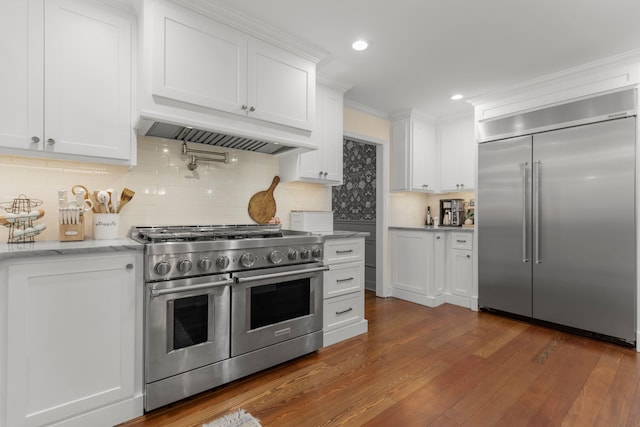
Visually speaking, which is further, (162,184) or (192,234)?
(162,184)

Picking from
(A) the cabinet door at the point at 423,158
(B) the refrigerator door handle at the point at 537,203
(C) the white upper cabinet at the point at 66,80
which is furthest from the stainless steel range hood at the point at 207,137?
(B) the refrigerator door handle at the point at 537,203

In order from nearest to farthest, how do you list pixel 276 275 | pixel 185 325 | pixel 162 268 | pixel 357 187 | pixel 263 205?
pixel 162 268, pixel 185 325, pixel 276 275, pixel 263 205, pixel 357 187

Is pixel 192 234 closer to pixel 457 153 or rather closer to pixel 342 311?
pixel 342 311

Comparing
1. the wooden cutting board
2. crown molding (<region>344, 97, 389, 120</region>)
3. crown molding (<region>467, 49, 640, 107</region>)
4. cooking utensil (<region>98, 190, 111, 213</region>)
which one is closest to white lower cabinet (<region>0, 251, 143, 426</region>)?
cooking utensil (<region>98, 190, 111, 213</region>)

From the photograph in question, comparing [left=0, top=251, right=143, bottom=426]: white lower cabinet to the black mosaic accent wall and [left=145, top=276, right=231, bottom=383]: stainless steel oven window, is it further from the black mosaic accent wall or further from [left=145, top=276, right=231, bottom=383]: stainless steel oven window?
the black mosaic accent wall

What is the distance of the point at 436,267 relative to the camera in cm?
412

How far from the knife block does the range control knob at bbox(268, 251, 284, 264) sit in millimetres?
1183

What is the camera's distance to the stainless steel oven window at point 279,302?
2244mm

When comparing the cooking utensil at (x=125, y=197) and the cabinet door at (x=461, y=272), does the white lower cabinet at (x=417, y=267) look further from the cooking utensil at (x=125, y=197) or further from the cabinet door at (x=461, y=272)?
the cooking utensil at (x=125, y=197)

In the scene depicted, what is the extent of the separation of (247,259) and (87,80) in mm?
1472

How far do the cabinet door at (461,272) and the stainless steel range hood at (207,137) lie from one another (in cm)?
258

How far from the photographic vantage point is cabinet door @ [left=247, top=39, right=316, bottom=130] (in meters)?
2.41

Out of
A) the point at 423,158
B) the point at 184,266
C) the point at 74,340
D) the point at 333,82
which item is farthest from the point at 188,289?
the point at 423,158

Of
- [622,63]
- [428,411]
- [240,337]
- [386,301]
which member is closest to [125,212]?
[240,337]
